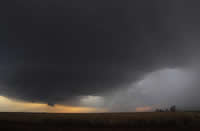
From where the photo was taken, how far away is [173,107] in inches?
5197

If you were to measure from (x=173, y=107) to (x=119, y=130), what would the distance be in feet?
383

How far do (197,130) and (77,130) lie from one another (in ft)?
A: 74.0

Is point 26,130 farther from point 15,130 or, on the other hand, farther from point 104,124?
point 104,124

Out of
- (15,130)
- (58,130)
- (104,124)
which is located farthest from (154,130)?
(15,130)

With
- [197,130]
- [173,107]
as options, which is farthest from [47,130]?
[173,107]

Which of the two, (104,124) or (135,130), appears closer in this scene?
(135,130)

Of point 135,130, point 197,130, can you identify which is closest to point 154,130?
point 135,130

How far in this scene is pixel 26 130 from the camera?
30938mm

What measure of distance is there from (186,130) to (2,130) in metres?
34.2

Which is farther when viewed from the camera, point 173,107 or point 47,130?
point 173,107

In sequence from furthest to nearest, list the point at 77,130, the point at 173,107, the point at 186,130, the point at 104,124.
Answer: the point at 173,107
the point at 104,124
the point at 77,130
the point at 186,130

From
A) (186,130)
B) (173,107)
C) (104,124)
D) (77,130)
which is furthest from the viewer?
(173,107)

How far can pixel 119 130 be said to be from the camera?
3234cm

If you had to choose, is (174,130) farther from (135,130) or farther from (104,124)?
(104,124)
